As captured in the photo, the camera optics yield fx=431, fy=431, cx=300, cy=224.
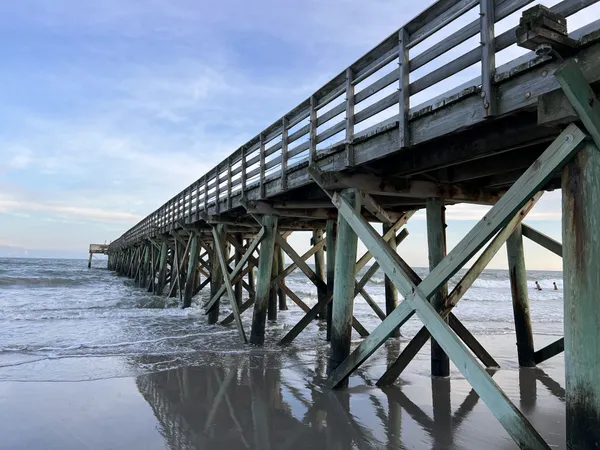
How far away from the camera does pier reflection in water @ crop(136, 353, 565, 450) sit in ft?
12.9

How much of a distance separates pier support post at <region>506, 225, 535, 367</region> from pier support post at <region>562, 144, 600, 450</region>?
3652mm

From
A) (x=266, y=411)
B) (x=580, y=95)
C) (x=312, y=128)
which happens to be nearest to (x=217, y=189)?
(x=312, y=128)

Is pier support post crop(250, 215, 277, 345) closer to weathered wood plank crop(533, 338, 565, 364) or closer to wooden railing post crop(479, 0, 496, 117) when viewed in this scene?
weathered wood plank crop(533, 338, 565, 364)

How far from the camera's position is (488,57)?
10.7 feet

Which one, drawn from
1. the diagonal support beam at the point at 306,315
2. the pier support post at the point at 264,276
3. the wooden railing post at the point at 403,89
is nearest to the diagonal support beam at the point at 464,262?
the wooden railing post at the point at 403,89

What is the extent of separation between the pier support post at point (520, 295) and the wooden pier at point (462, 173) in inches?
0.7

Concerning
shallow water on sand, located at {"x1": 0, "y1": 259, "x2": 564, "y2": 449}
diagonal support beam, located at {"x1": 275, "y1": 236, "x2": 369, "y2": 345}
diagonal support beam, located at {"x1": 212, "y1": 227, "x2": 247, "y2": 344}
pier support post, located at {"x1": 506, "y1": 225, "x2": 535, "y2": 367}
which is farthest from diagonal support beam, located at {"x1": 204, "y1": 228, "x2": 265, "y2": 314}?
pier support post, located at {"x1": 506, "y1": 225, "x2": 535, "y2": 367}

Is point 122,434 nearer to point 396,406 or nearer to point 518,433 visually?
point 396,406

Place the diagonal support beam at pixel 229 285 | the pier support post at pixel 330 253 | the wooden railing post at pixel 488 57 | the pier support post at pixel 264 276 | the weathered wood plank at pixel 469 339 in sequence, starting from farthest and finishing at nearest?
the diagonal support beam at pixel 229 285
the pier support post at pixel 264 276
the pier support post at pixel 330 253
the weathered wood plank at pixel 469 339
the wooden railing post at pixel 488 57

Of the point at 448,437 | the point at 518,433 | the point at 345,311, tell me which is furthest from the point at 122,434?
the point at 518,433

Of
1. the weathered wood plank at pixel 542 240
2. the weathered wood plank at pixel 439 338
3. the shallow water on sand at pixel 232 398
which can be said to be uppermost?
the weathered wood plank at pixel 542 240

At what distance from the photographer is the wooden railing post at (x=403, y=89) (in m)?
4.12

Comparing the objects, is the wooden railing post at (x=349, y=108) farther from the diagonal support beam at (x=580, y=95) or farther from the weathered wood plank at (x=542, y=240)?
the weathered wood plank at (x=542, y=240)

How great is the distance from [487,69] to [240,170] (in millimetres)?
6550
